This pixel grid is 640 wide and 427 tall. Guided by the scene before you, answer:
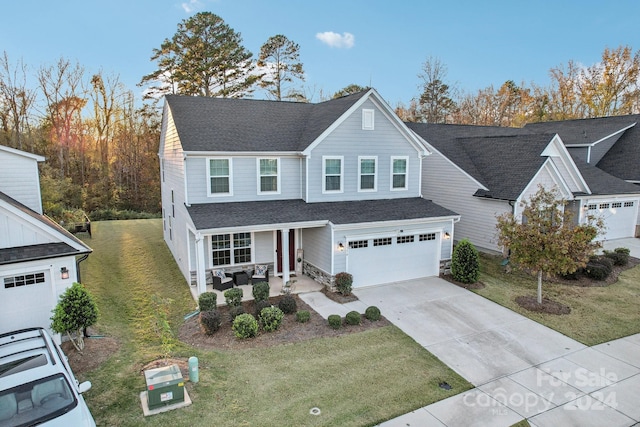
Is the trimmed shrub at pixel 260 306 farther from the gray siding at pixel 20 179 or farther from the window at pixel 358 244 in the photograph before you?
the gray siding at pixel 20 179

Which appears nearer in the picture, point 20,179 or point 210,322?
point 210,322

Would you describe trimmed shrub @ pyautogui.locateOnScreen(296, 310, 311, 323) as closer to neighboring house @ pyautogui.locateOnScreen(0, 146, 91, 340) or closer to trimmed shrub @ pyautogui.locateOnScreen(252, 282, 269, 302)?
trimmed shrub @ pyautogui.locateOnScreen(252, 282, 269, 302)

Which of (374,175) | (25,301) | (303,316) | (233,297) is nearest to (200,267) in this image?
(233,297)

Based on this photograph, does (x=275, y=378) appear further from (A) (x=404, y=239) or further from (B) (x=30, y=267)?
(A) (x=404, y=239)

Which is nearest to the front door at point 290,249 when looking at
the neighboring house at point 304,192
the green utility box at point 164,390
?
the neighboring house at point 304,192

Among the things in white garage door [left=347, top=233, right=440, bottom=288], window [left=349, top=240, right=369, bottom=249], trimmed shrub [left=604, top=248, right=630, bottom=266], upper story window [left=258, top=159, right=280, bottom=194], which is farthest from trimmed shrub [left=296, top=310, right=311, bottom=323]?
trimmed shrub [left=604, top=248, right=630, bottom=266]
